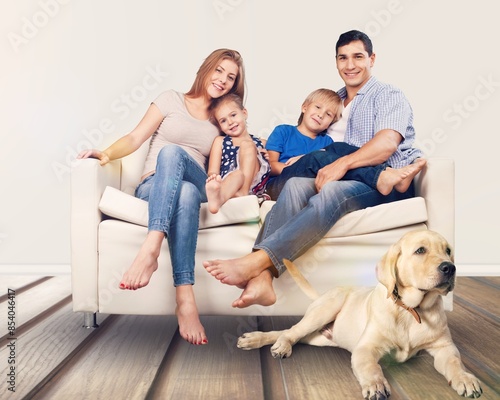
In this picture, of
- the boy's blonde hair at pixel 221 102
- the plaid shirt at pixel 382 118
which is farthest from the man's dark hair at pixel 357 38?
the boy's blonde hair at pixel 221 102

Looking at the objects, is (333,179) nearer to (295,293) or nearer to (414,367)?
(295,293)

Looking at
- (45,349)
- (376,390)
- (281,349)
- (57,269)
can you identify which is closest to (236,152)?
(281,349)

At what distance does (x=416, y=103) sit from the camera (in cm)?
345

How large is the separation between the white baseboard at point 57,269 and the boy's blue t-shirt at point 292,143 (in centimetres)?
150

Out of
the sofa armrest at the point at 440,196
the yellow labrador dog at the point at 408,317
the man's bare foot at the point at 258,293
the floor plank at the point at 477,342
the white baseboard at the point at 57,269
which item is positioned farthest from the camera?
the white baseboard at the point at 57,269

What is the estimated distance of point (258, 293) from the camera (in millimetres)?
1877

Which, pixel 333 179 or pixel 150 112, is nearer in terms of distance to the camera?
pixel 333 179

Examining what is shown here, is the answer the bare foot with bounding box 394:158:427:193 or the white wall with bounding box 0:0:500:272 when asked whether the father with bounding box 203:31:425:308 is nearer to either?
the bare foot with bounding box 394:158:427:193

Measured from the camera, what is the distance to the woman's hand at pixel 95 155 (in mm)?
2180

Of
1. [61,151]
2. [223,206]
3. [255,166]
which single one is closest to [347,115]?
[255,166]

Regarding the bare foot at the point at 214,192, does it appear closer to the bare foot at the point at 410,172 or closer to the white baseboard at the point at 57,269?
the bare foot at the point at 410,172

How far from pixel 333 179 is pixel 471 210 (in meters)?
1.73

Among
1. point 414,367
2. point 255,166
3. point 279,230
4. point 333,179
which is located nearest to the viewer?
point 414,367

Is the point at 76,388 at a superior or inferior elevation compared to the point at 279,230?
inferior
